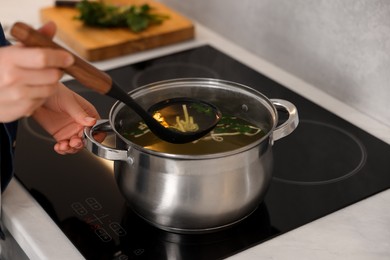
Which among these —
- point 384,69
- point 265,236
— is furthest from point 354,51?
point 265,236

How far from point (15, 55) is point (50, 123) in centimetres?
30

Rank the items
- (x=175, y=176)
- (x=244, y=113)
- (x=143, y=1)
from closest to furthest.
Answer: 1. (x=175, y=176)
2. (x=244, y=113)
3. (x=143, y=1)

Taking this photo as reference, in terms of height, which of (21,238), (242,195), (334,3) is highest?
(334,3)

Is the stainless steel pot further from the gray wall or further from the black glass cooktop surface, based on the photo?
the gray wall

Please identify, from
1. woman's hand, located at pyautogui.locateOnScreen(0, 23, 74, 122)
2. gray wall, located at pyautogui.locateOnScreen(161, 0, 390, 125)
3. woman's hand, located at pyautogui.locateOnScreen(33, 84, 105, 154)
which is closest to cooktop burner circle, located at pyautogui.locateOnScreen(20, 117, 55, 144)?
woman's hand, located at pyautogui.locateOnScreen(33, 84, 105, 154)

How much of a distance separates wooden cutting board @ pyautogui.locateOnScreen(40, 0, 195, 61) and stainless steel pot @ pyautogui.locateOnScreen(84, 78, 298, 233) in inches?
19.0

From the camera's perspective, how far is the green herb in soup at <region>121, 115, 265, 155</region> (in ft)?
3.00

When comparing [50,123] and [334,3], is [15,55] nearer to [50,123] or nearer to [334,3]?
[50,123]

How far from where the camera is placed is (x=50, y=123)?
3.37 feet

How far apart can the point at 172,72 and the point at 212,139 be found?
481 millimetres

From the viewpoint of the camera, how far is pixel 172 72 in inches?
54.6

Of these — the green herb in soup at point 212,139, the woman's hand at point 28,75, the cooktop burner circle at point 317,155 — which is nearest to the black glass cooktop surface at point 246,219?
the cooktop burner circle at point 317,155

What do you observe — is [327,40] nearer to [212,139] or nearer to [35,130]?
[212,139]

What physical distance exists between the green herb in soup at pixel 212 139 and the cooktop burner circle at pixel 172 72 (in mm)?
394
